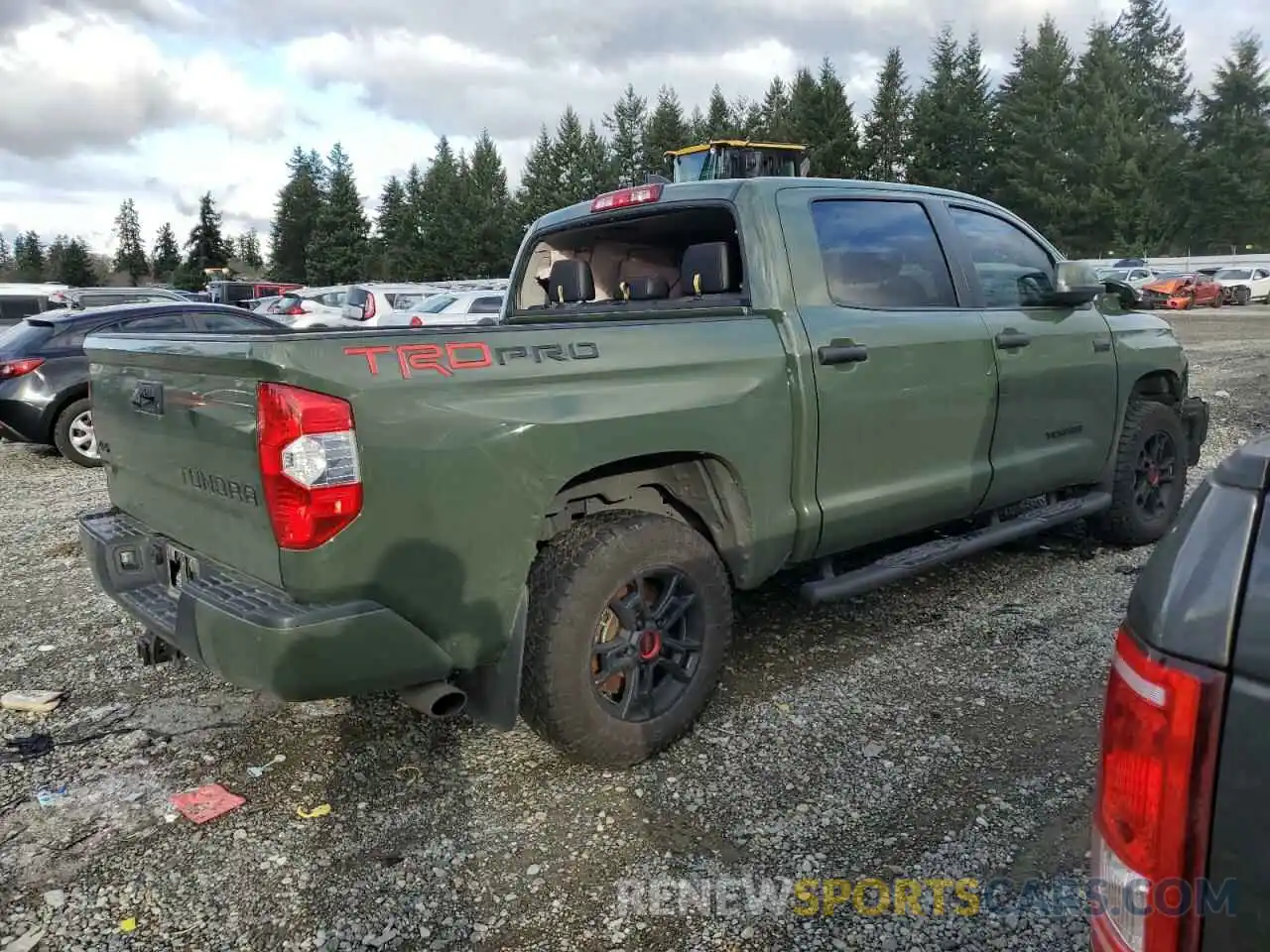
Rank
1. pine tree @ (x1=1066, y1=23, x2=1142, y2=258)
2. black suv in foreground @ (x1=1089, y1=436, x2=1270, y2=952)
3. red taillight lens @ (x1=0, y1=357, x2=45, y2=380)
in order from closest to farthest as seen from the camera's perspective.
A: black suv in foreground @ (x1=1089, y1=436, x2=1270, y2=952) < red taillight lens @ (x1=0, y1=357, x2=45, y2=380) < pine tree @ (x1=1066, y1=23, x2=1142, y2=258)

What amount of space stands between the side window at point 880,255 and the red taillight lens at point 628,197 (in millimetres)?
702

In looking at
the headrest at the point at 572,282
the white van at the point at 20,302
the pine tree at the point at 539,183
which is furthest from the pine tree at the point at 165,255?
the headrest at the point at 572,282

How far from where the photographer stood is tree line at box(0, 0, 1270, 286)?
5409 cm

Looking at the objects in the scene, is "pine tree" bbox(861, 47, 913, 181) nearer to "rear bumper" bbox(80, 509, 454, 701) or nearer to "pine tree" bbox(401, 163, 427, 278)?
"pine tree" bbox(401, 163, 427, 278)

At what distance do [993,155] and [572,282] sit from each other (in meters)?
A: 60.4

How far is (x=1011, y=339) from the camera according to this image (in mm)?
4449

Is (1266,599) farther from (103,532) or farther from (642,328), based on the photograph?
(103,532)

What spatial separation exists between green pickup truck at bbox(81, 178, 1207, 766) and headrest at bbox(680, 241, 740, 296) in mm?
11

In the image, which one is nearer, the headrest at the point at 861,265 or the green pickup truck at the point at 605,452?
the green pickup truck at the point at 605,452

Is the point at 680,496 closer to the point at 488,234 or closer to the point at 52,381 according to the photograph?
A: the point at 52,381

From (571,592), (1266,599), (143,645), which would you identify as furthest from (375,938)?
(1266,599)

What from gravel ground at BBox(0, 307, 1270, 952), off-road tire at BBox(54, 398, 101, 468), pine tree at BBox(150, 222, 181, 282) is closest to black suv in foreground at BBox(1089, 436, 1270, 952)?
gravel ground at BBox(0, 307, 1270, 952)

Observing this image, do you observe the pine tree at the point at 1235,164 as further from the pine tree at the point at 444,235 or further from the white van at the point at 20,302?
the white van at the point at 20,302

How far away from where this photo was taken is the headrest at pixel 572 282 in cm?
470
